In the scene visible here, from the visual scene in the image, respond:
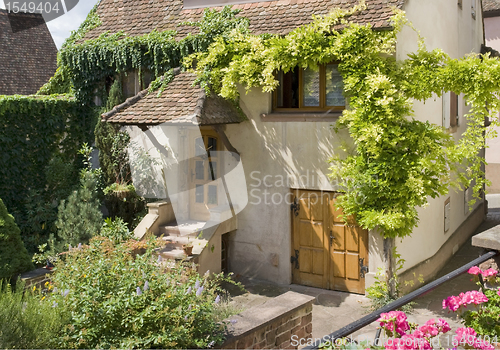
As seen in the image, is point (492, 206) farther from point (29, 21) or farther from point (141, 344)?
point (29, 21)

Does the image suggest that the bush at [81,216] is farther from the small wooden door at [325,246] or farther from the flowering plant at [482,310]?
the flowering plant at [482,310]

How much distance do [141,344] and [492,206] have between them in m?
17.3

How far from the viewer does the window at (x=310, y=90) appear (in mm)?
9438

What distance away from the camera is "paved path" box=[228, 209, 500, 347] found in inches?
322

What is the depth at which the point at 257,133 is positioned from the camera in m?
10.2

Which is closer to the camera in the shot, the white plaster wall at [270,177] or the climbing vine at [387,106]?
the climbing vine at [387,106]

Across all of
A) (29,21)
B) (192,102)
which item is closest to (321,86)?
(192,102)

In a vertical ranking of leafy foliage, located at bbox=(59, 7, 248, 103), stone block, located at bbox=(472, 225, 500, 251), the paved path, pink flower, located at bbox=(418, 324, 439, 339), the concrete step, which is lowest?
the paved path

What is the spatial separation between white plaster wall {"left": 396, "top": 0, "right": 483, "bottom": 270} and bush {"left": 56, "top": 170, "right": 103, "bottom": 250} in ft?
20.6

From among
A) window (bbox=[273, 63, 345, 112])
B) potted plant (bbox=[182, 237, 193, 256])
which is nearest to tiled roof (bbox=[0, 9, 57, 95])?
potted plant (bbox=[182, 237, 193, 256])

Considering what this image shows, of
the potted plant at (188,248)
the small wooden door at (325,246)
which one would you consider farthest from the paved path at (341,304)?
the potted plant at (188,248)

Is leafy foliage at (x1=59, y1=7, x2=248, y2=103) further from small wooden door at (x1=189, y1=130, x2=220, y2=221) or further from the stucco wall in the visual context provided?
the stucco wall

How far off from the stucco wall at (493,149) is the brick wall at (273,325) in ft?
55.6

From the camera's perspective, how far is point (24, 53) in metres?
18.5
